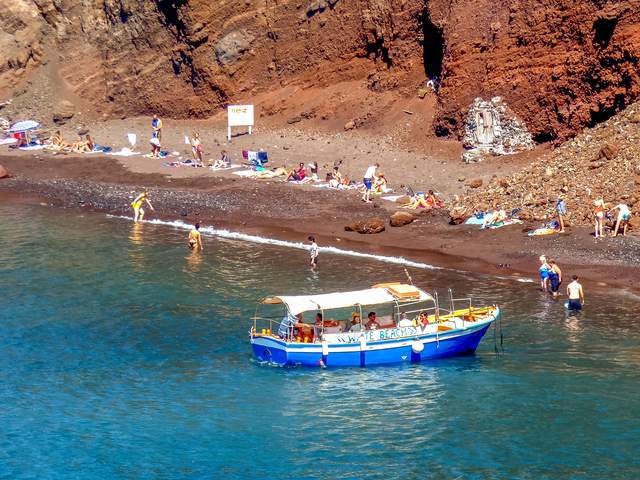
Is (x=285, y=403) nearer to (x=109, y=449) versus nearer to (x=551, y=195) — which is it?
(x=109, y=449)

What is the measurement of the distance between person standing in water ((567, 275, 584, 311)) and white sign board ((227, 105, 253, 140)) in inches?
1301

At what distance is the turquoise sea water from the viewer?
79.7ft

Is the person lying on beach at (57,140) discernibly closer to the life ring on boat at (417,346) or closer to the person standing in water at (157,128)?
the person standing in water at (157,128)

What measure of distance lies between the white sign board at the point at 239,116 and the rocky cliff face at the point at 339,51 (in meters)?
4.97

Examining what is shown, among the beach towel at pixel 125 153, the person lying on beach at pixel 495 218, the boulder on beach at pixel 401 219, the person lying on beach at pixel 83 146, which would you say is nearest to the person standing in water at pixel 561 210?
the person lying on beach at pixel 495 218

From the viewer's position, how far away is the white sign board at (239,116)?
62594 mm

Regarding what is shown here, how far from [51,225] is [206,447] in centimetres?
2922

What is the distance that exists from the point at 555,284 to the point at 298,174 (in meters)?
21.1

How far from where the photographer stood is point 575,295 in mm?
34125

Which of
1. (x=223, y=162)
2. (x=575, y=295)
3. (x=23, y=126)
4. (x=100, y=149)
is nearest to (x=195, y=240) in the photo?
(x=223, y=162)

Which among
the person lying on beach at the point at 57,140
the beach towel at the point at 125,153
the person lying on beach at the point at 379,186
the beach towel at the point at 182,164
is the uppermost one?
the person lying on beach at the point at 57,140

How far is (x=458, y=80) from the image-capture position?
5522cm

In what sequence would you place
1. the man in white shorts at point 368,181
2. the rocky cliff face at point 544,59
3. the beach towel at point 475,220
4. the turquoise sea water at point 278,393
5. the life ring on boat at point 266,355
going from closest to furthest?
the turquoise sea water at point 278,393, the life ring on boat at point 266,355, the beach towel at point 475,220, the rocky cliff face at point 544,59, the man in white shorts at point 368,181

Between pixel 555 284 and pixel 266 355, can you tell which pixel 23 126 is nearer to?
pixel 266 355
